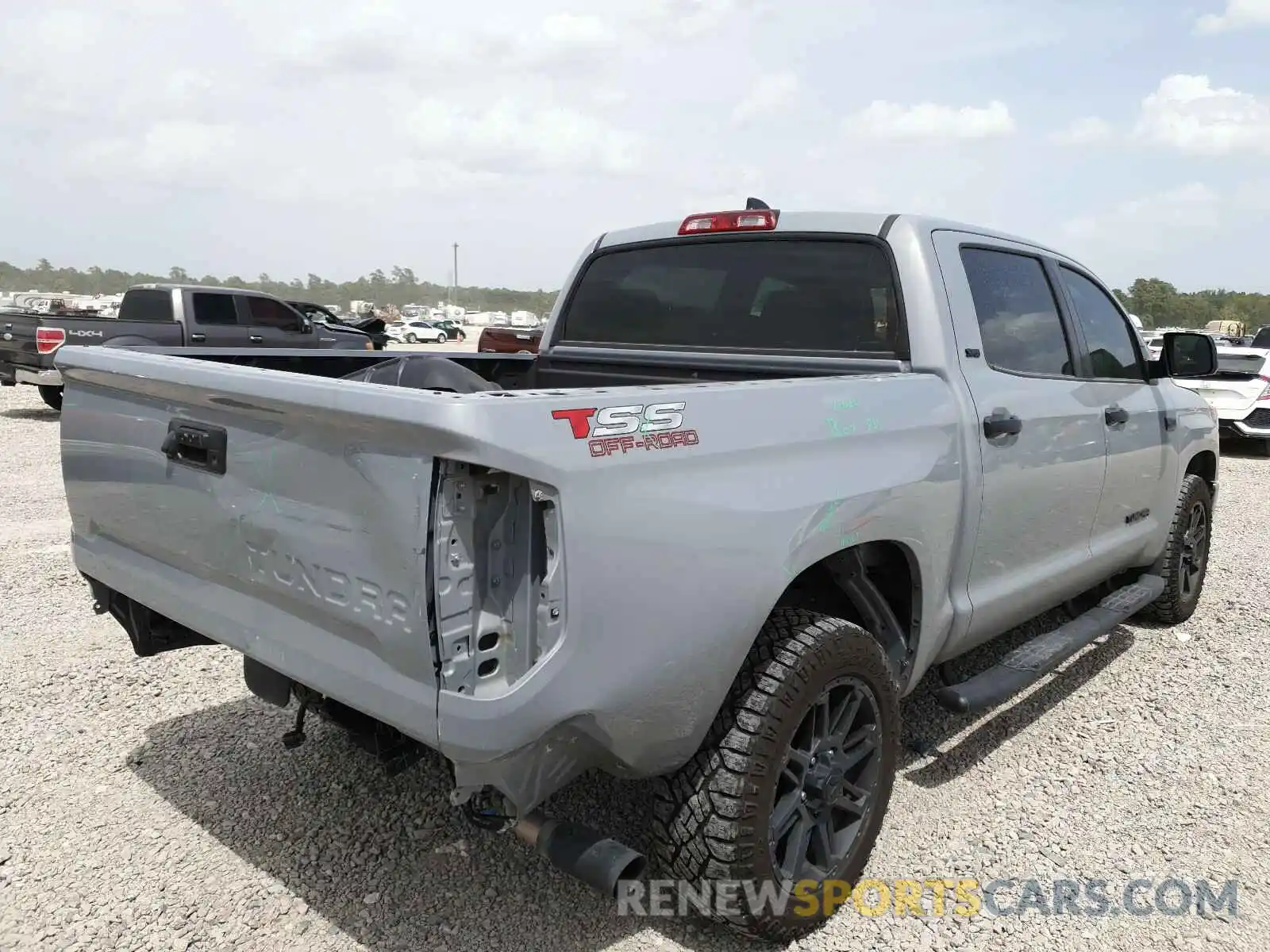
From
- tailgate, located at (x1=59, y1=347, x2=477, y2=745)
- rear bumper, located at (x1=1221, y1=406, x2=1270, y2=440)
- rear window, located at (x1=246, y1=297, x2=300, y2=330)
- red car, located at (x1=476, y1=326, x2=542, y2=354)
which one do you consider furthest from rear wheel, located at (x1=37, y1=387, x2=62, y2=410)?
rear bumper, located at (x1=1221, y1=406, x2=1270, y2=440)

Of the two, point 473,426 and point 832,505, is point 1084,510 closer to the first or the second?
point 832,505

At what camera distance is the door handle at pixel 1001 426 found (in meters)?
3.18

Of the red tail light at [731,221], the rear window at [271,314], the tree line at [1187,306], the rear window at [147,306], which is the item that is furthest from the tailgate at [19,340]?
the tree line at [1187,306]

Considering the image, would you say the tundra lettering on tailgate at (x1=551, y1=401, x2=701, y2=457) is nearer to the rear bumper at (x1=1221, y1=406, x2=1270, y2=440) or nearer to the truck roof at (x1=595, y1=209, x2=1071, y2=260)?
the truck roof at (x1=595, y1=209, x2=1071, y2=260)

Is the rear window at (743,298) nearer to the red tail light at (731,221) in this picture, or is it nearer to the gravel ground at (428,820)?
the red tail light at (731,221)

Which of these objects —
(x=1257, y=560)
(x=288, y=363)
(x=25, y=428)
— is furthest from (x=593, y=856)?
(x=25, y=428)

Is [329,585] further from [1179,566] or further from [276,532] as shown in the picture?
[1179,566]

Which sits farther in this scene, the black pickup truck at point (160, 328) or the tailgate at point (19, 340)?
the tailgate at point (19, 340)

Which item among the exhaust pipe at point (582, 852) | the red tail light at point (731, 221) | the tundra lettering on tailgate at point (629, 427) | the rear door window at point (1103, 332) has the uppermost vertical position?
the red tail light at point (731, 221)

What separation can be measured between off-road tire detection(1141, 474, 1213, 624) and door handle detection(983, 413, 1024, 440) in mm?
2200

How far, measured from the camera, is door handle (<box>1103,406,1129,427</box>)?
4006 mm

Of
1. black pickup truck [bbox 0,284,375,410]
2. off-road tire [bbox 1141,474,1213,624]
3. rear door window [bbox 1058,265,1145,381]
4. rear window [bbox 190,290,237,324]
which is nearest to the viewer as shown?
rear door window [bbox 1058,265,1145,381]

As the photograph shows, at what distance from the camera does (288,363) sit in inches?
141

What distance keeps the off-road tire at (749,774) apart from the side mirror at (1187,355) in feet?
9.79
